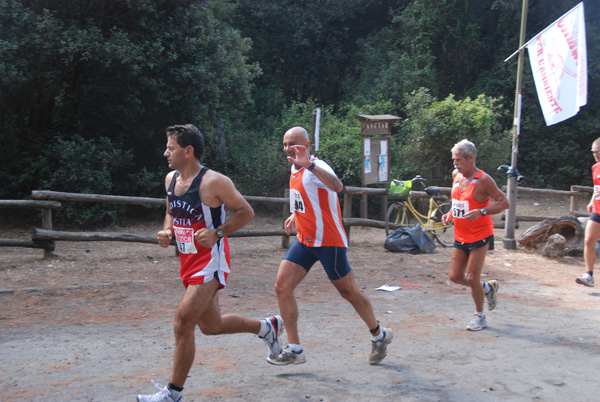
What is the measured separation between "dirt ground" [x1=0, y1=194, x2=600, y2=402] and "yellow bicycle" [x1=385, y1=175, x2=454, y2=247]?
2.07 metres

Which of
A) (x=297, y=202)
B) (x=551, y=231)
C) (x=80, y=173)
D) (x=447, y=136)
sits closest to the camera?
(x=297, y=202)

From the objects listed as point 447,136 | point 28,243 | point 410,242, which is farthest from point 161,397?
point 447,136

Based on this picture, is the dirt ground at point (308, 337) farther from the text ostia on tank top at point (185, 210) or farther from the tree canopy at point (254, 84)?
the tree canopy at point (254, 84)

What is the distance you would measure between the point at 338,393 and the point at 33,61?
33.8 ft

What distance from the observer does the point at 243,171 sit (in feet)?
51.4

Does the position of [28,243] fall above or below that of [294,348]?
above

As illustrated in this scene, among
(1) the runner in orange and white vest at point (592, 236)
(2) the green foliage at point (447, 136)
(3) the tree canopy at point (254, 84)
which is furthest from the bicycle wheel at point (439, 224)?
(2) the green foliage at point (447, 136)

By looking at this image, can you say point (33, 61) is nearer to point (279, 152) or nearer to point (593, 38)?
point (279, 152)

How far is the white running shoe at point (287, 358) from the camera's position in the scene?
437cm

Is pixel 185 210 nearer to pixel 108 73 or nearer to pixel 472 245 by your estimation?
pixel 472 245

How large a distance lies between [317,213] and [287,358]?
116 centimetres

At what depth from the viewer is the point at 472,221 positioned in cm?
558

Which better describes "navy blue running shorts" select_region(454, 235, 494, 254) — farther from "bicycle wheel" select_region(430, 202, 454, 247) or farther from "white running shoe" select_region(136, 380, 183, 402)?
"bicycle wheel" select_region(430, 202, 454, 247)

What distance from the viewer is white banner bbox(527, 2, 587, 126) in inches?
352
